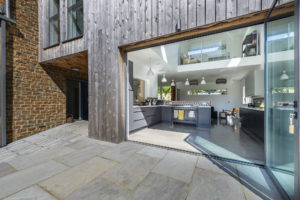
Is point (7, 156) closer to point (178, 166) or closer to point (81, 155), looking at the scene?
point (81, 155)

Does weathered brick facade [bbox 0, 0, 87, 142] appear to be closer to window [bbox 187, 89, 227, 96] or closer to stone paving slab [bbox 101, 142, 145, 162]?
stone paving slab [bbox 101, 142, 145, 162]

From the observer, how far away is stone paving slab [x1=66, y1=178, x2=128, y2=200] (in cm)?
114

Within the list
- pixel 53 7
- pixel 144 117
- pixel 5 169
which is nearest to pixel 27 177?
pixel 5 169

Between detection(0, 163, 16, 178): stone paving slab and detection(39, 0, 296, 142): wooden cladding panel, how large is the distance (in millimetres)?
1364

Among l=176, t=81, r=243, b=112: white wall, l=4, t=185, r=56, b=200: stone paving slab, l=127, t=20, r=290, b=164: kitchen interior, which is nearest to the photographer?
l=4, t=185, r=56, b=200: stone paving slab

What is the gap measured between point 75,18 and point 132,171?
4.46m

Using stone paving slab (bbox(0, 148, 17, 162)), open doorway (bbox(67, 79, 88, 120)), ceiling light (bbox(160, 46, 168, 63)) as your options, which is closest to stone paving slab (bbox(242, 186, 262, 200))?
stone paving slab (bbox(0, 148, 17, 162))

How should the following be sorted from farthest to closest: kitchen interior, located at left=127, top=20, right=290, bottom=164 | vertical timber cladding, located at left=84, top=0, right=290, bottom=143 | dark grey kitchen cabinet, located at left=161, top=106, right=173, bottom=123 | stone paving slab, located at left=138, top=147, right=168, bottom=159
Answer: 1. dark grey kitchen cabinet, located at left=161, top=106, right=173, bottom=123
2. kitchen interior, located at left=127, top=20, right=290, bottom=164
3. stone paving slab, located at left=138, top=147, right=168, bottom=159
4. vertical timber cladding, located at left=84, top=0, right=290, bottom=143

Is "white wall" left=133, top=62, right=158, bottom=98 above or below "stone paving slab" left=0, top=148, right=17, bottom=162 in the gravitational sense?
above

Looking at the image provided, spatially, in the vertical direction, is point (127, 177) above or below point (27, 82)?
below

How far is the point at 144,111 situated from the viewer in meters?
4.20

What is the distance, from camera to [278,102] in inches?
63.3

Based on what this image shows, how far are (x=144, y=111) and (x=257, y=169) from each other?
3.14m

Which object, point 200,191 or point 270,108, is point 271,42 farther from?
point 200,191
